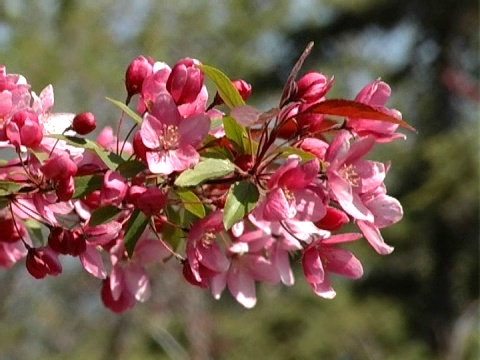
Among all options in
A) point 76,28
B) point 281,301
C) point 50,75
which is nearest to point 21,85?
point 50,75

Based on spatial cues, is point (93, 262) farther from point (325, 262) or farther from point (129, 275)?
point (325, 262)

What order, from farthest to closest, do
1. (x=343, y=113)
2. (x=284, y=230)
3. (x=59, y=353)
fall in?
1. (x=59, y=353)
2. (x=284, y=230)
3. (x=343, y=113)

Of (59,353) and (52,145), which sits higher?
(52,145)

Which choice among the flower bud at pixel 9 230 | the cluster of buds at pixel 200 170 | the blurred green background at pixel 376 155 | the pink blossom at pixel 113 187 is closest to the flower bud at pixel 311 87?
the cluster of buds at pixel 200 170

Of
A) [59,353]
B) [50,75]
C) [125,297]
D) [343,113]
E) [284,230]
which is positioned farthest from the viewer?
[59,353]

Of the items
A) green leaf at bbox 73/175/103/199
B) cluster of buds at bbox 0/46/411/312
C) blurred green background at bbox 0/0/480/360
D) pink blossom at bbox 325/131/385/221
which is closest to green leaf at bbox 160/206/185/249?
cluster of buds at bbox 0/46/411/312

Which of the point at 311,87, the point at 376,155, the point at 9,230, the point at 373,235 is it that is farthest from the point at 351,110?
the point at 376,155

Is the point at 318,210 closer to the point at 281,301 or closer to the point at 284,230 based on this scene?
the point at 284,230
